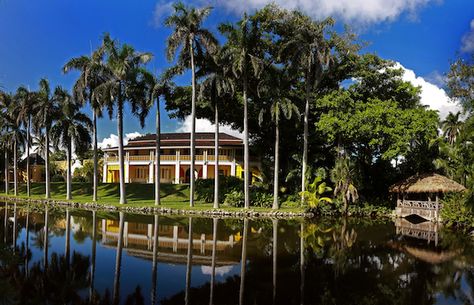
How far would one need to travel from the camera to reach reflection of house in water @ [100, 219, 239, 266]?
15.2 metres

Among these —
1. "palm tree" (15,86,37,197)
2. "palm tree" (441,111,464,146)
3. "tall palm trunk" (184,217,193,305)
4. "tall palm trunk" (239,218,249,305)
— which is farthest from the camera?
"palm tree" (441,111,464,146)

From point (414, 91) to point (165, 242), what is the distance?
1149 inches

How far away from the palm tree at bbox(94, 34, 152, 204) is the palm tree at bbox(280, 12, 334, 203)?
41.0ft

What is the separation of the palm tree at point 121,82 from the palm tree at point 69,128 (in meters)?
6.27

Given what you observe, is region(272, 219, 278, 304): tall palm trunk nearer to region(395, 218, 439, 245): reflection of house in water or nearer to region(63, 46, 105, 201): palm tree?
region(395, 218, 439, 245): reflection of house in water

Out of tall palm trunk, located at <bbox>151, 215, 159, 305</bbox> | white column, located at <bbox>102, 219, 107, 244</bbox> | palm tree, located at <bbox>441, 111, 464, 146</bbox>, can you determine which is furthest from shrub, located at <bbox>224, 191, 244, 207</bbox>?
palm tree, located at <bbox>441, 111, 464, 146</bbox>

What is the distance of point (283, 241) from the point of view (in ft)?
64.1

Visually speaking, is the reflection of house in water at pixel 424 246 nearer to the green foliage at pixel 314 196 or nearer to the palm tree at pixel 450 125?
the green foliage at pixel 314 196

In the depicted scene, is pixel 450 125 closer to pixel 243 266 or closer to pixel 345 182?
pixel 345 182

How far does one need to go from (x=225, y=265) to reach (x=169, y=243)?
191 inches

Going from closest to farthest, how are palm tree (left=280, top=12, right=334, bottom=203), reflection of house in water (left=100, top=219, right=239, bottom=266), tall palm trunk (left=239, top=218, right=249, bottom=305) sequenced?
1. tall palm trunk (left=239, top=218, right=249, bottom=305)
2. reflection of house in water (left=100, top=219, right=239, bottom=266)
3. palm tree (left=280, top=12, right=334, bottom=203)

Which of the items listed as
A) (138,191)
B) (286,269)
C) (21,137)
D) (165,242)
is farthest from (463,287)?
(21,137)

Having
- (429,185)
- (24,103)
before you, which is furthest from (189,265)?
(24,103)

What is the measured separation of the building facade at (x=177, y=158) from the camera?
54531mm
